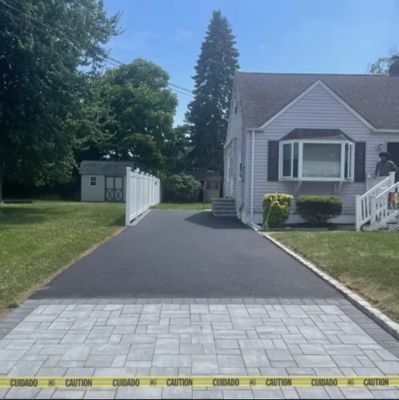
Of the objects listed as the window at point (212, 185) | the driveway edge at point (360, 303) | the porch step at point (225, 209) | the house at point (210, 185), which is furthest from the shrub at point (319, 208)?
the window at point (212, 185)

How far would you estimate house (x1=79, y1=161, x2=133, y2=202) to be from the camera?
46281 millimetres

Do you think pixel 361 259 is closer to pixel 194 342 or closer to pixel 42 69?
pixel 194 342

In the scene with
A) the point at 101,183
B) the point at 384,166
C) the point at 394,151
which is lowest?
the point at 101,183

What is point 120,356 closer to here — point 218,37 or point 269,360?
point 269,360

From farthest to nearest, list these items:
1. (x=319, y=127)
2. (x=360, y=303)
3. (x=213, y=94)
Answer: (x=213, y=94) < (x=319, y=127) < (x=360, y=303)

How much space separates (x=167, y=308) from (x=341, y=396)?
2935mm

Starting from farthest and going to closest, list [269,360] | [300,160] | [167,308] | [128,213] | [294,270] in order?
1. [300,160]
2. [128,213]
3. [294,270]
4. [167,308]
5. [269,360]

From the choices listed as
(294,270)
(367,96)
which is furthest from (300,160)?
(294,270)

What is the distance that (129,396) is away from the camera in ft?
12.8

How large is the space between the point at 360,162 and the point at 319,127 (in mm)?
2045

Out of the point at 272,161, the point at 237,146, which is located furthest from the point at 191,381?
the point at 237,146

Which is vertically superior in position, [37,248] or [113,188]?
[113,188]

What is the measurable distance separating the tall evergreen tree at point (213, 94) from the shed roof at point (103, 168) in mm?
7254

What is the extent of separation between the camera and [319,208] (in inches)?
675
